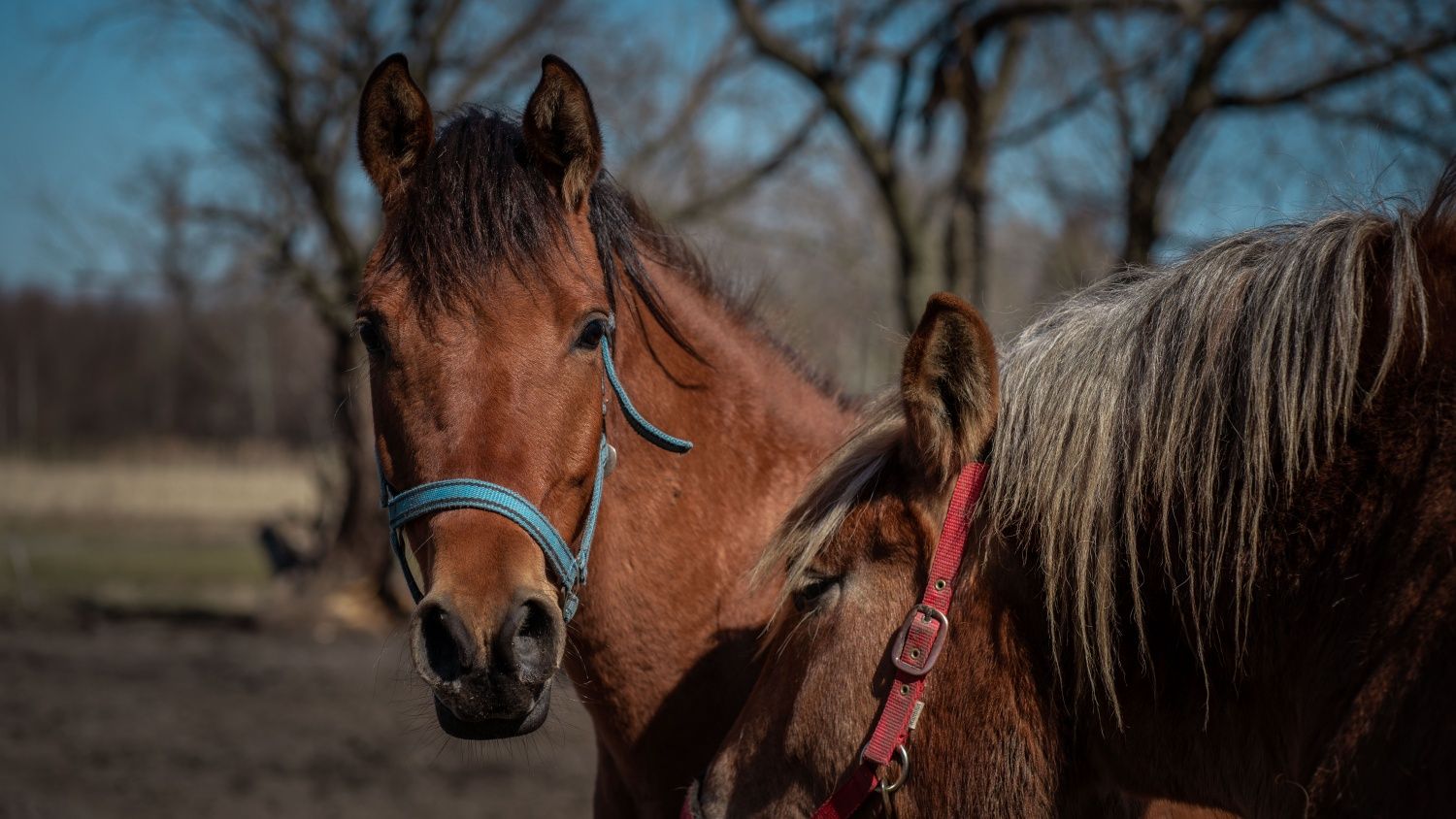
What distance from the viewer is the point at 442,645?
1950mm

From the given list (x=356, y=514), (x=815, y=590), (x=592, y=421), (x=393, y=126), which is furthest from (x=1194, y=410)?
(x=356, y=514)

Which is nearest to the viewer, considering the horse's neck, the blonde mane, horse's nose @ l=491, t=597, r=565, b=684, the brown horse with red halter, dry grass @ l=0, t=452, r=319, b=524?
the brown horse with red halter

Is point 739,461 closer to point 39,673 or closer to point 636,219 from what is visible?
point 636,219

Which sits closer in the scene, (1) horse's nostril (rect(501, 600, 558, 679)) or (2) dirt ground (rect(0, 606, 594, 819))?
(1) horse's nostril (rect(501, 600, 558, 679))

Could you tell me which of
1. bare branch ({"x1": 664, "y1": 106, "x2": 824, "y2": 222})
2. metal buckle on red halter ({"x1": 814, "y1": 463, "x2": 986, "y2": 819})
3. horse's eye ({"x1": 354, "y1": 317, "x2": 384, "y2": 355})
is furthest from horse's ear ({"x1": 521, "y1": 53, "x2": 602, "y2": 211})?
bare branch ({"x1": 664, "y1": 106, "x2": 824, "y2": 222})

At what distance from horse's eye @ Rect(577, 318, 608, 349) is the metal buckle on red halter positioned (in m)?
0.88

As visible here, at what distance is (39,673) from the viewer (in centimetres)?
905

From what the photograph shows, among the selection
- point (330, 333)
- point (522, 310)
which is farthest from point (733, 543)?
point (330, 333)

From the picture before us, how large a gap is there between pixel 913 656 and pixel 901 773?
0.68 feet

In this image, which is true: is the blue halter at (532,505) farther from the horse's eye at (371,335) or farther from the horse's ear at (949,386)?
the horse's ear at (949,386)

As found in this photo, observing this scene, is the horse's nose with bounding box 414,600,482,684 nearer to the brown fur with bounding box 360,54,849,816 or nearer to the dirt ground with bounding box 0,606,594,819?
the brown fur with bounding box 360,54,849,816

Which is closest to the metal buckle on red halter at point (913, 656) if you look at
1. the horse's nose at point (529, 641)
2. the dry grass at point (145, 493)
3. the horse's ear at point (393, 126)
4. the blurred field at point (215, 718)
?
the horse's nose at point (529, 641)

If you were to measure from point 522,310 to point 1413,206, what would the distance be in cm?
159

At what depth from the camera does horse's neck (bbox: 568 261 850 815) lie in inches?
96.9
